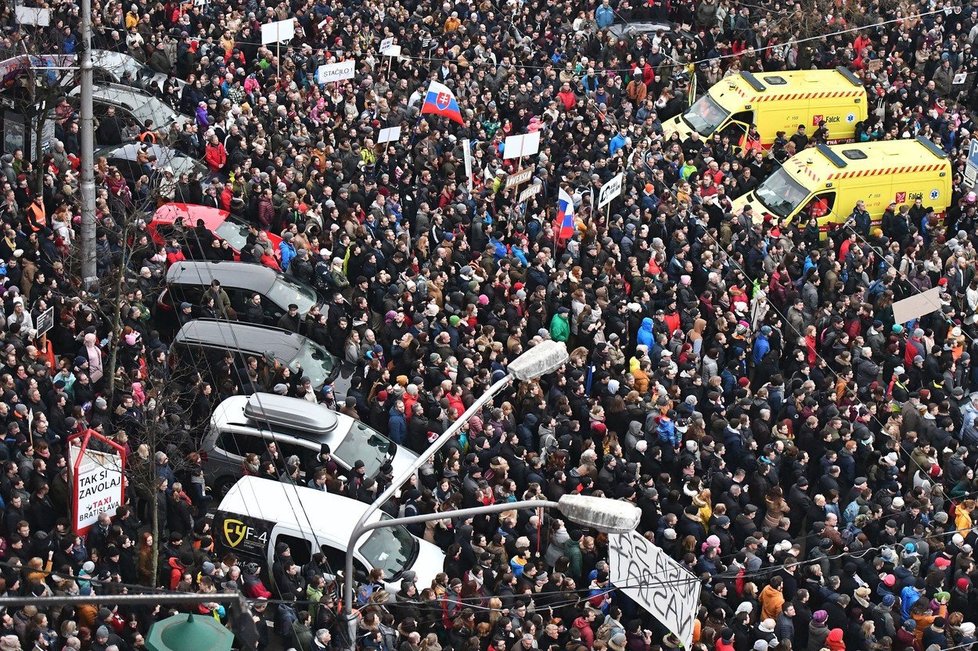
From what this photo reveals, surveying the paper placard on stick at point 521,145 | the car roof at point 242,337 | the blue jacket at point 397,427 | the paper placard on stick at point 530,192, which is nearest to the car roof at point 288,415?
the blue jacket at point 397,427

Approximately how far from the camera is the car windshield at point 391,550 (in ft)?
56.7

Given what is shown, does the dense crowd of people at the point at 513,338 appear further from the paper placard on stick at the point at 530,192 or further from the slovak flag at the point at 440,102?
the slovak flag at the point at 440,102

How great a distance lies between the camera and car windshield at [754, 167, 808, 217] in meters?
26.9

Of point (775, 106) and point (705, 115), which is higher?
point (775, 106)

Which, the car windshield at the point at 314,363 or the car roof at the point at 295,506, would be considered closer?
the car roof at the point at 295,506

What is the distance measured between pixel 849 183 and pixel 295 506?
1364 centimetres

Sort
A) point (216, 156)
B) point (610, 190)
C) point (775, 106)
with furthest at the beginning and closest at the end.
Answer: point (775, 106) → point (216, 156) → point (610, 190)

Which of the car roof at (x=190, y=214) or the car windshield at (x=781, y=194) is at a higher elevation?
the car roof at (x=190, y=214)

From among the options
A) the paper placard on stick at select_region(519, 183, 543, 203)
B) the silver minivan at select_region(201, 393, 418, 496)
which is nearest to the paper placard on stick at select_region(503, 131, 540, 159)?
the paper placard on stick at select_region(519, 183, 543, 203)

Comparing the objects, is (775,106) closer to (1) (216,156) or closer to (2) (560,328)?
(2) (560,328)

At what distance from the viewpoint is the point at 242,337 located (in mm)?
20750

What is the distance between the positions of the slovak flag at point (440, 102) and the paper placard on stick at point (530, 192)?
311 centimetres

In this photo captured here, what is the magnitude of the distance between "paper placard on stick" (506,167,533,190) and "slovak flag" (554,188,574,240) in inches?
46.2

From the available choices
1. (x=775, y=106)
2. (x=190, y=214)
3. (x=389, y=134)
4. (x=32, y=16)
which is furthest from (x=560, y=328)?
(x=32, y=16)
